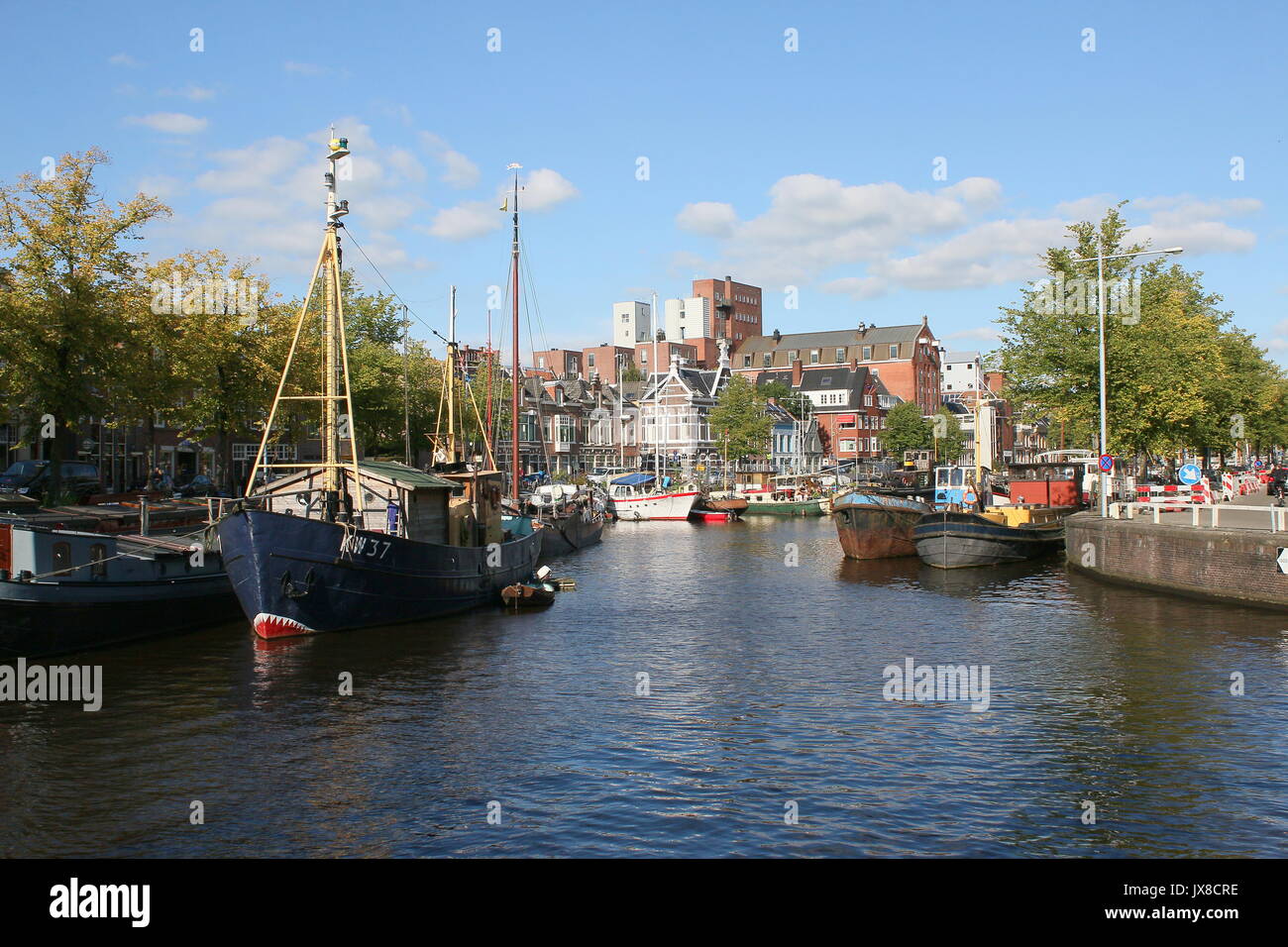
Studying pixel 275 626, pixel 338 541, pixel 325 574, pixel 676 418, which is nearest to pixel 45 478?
pixel 275 626

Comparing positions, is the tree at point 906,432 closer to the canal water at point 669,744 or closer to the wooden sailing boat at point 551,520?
the wooden sailing boat at point 551,520

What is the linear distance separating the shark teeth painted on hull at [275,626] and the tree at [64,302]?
15760 millimetres

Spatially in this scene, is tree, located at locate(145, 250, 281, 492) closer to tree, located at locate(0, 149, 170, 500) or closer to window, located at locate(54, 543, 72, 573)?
tree, located at locate(0, 149, 170, 500)

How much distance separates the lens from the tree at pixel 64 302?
36062mm

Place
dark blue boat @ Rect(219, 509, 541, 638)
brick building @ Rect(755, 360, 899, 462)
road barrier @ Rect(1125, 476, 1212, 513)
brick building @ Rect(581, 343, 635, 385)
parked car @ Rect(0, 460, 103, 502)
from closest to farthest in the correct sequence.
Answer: dark blue boat @ Rect(219, 509, 541, 638)
road barrier @ Rect(1125, 476, 1212, 513)
parked car @ Rect(0, 460, 103, 502)
brick building @ Rect(755, 360, 899, 462)
brick building @ Rect(581, 343, 635, 385)

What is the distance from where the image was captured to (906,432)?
5610 inches

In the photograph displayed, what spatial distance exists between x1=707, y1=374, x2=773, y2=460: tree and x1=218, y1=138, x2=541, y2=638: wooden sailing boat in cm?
8298

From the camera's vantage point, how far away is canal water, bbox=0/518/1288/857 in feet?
44.2

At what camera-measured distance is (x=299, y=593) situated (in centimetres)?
2622

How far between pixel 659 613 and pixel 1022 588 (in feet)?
45.3

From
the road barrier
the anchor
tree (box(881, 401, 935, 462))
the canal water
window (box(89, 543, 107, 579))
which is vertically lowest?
the canal water

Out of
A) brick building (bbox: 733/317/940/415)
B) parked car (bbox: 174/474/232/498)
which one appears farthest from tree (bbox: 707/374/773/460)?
parked car (bbox: 174/474/232/498)

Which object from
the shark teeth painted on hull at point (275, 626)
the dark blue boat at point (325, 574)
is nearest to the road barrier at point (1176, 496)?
the dark blue boat at point (325, 574)
